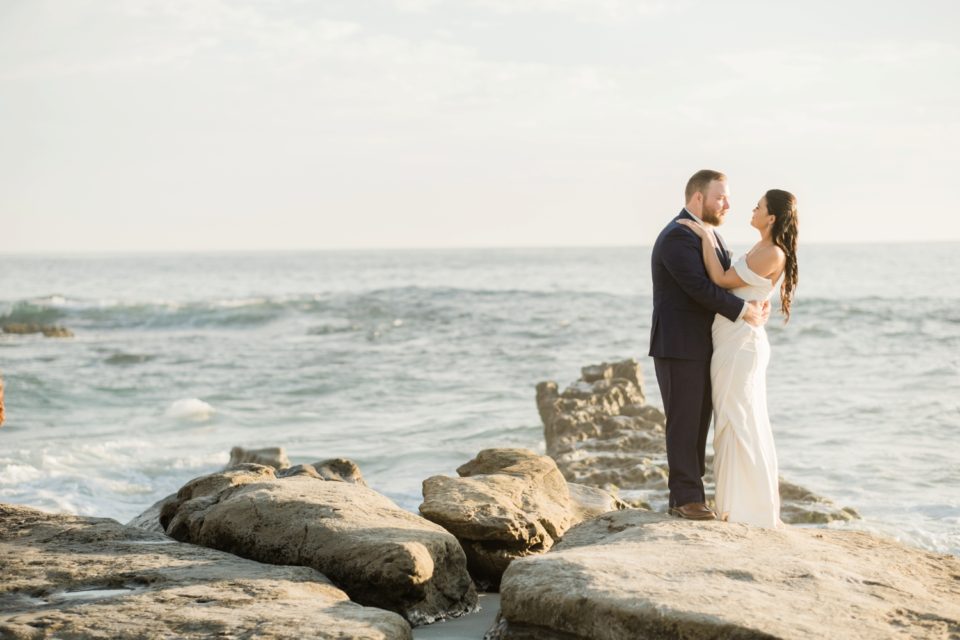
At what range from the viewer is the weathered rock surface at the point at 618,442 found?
921 centimetres

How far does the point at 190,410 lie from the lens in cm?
1581

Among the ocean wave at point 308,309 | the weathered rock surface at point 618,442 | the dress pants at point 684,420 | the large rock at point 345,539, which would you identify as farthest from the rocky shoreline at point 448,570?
the ocean wave at point 308,309

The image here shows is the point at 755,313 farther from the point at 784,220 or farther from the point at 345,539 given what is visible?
the point at 345,539

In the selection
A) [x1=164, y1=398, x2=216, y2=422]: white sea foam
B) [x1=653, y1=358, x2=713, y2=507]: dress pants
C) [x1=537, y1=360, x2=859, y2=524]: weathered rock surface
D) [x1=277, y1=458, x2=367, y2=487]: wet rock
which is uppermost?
[x1=653, y1=358, x2=713, y2=507]: dress pants

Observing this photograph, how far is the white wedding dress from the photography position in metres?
6.09

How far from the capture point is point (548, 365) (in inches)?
784

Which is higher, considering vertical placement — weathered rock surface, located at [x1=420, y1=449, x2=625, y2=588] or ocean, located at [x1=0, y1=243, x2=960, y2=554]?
weathered rock surface, located at [x1=420, y1=449, x2=625, y2=588]

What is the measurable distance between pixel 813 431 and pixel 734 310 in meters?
7.58

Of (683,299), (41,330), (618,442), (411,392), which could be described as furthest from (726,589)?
(41,330)

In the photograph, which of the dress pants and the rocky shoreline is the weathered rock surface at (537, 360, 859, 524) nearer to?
the rocky shoreline

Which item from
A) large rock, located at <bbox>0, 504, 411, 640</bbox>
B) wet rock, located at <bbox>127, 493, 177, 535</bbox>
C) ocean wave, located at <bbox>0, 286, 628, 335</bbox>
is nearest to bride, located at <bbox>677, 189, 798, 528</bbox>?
large rock, located at <bbox>0, 504, 411, 640</bbox>

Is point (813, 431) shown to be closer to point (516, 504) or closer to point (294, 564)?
point (516, 504)

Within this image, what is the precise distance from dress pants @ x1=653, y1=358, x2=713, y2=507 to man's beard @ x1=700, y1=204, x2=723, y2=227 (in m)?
0.87

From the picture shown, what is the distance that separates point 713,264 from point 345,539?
2.70 meters
